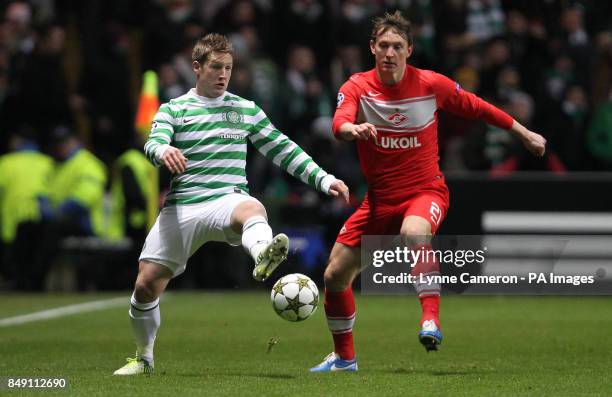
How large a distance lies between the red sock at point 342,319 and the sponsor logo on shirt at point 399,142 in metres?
1.04

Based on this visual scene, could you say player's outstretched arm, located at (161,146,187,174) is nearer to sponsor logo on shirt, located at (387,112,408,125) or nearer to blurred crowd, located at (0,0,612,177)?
sponsor logo on shirt, located at (387,112,408,125)

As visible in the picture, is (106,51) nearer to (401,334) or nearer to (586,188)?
(586,188)

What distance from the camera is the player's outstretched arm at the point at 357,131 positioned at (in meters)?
8.16

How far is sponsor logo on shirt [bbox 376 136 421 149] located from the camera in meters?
9.05

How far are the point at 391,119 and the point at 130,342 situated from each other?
352 cm

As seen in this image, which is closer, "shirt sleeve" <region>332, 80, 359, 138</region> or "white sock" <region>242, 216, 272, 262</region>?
"white sock" <region>242, 216, 272, 262</region>

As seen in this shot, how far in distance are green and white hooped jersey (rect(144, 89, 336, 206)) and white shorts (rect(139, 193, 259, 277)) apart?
78 mm

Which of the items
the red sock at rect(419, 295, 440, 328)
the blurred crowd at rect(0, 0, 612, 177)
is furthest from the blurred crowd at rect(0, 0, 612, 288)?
the red sock at rect(419, 295, 440, 328)

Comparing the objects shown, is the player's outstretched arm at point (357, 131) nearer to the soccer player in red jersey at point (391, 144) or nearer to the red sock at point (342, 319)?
the soccer player in red jersey at point (391, 144)

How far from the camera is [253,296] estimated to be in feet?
54.5

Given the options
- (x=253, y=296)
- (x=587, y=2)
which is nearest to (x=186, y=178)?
(x=253, y=296)

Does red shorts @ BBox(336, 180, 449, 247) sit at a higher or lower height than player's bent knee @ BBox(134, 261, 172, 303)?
higher

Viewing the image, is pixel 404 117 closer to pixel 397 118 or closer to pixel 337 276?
pixel 397 118

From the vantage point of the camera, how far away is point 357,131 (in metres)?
8.20
